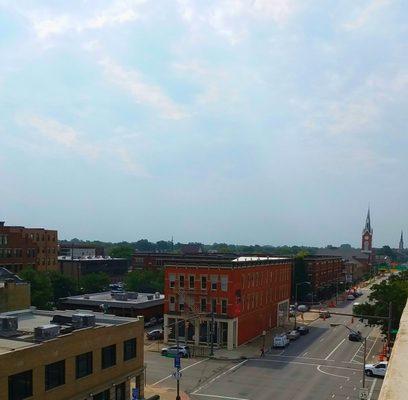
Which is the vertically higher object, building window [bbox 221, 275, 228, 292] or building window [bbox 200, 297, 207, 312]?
building window [bbox 221, 275, 228, 292]

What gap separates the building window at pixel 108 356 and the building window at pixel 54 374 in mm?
4710

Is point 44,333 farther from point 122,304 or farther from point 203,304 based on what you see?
point 122,304

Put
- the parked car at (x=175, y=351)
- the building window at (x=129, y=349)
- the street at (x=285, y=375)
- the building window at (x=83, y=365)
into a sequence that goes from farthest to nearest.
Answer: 1. the parked car at (x=175, y=351)
2. the street at (x=285, y=375)
3. the building window at (x=129, y=349)
4. the building window at (x=83, y=365)

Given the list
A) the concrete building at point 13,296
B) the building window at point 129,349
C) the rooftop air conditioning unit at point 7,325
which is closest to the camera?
the rooftop air conditioning unit at point 7,325

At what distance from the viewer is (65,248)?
186125 millimetres

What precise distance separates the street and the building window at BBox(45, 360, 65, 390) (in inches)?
651

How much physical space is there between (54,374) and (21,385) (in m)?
3.01

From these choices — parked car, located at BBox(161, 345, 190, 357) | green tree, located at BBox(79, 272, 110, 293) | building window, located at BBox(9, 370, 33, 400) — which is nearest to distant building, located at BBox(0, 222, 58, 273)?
green tree, located at BBox(79, 272, 110, 293)

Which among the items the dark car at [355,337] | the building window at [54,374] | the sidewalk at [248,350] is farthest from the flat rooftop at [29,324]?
the dark car at [355,337]

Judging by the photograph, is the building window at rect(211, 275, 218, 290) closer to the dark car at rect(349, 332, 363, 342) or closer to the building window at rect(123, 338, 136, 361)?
the dark car at rect(349, 332, 363, 342)

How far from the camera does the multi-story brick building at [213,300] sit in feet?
221

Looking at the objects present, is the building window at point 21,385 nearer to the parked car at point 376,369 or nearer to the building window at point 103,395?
the building window at point 103,395

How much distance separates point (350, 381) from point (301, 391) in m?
6.70

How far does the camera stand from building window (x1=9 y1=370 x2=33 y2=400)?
2806 cm
